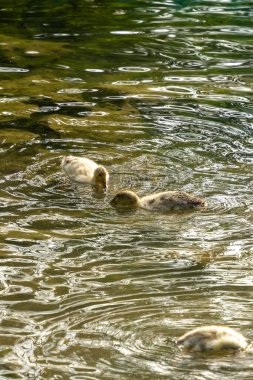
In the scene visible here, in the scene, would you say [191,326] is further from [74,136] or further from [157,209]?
[74,136]

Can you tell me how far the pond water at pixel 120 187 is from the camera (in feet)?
20.5

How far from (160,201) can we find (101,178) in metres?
0.84

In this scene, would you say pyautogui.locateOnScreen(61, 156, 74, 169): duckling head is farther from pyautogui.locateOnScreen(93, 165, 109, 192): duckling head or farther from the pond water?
pyautogui.locateOnScreen(93, 165, 109, 192): duckling head

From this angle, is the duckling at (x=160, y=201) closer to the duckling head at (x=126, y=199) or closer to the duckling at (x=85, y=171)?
the duckling head at (x=126, y=199)

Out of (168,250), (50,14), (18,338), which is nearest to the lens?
(18,338)

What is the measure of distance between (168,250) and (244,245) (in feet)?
1.76

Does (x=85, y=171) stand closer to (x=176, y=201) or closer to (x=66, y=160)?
(x=66, y=160)

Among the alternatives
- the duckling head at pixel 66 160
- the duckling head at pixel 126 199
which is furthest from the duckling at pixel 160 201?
the duckling head at pixel 66 160

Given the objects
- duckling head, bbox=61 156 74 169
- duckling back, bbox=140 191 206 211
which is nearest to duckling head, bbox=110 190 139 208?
duckling back, bbox=140 191 206 211

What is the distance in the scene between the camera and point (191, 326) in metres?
6.40

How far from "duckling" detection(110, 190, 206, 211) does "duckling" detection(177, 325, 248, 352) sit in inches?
104

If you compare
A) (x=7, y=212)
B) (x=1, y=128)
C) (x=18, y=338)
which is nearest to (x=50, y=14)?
(x=1, y=128)

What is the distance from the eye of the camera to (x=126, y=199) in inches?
347

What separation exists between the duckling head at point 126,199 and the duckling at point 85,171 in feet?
1.57
